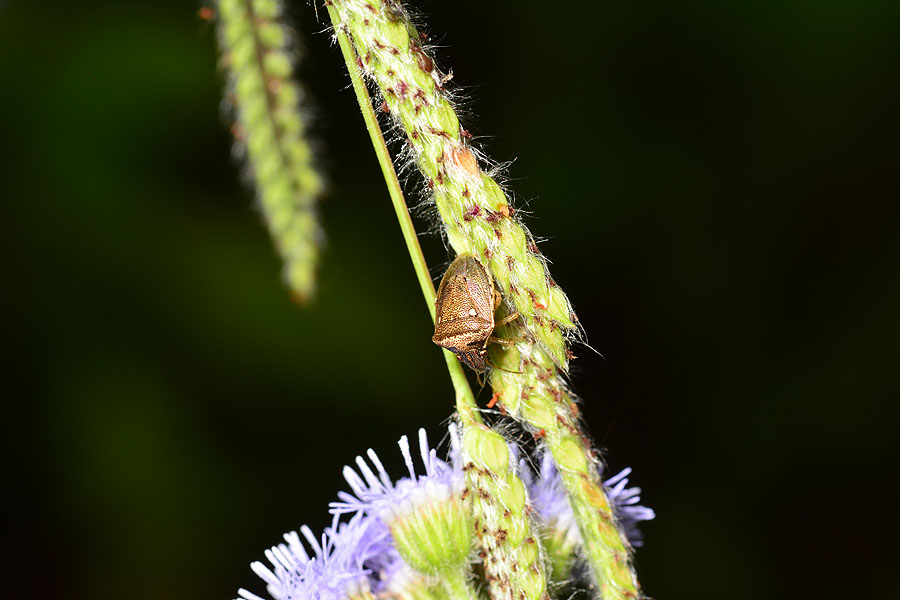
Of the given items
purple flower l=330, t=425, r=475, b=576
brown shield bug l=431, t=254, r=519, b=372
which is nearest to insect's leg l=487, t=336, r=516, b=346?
brown shield bug l=431, t=254, r=519, b=372

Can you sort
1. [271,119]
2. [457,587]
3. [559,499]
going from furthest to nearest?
[559,499] < [457,587] < [271,119]

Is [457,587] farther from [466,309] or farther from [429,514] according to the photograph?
[466,309]

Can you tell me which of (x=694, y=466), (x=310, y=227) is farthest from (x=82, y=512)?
(x=310, y=227)

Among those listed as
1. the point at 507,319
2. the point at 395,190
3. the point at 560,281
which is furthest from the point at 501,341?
the point at 560,281

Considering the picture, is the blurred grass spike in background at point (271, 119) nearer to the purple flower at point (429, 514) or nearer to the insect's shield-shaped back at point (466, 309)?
the insect's shield-shaped back at point (466, 309)

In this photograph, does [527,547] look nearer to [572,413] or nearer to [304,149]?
[572,413]

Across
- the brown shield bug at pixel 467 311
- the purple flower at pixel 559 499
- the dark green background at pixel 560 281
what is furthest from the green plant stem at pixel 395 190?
the dark green background at pixel 560 281
